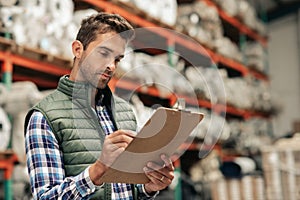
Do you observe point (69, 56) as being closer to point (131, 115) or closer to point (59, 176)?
point (131, 115)

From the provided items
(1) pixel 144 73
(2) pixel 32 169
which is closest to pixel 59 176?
(2) pixel 32 169

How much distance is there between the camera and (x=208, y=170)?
254 inches

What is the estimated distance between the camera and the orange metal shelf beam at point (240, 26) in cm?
727

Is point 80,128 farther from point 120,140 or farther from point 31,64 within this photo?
point 31,64

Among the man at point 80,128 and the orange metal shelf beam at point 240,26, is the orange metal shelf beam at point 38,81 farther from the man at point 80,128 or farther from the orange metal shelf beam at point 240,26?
the orange metal shelf beam at point 240,26

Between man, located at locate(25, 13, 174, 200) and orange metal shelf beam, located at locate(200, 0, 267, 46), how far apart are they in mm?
5138

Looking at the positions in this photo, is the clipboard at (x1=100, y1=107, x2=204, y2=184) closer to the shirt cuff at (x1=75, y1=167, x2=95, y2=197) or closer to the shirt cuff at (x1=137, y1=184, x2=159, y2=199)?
the shirt cuff at (x1=75, y1=167, x2=95, y2=197)

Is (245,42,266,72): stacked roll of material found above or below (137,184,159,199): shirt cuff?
below

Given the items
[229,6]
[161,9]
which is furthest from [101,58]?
[229,6]

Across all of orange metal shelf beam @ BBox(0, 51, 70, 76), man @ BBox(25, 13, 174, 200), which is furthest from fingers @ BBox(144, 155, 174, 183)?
orange metal shelf beam @ BBox(0, 51, 70, 76)

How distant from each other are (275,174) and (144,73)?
2.64 m

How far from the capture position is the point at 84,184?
163 cm

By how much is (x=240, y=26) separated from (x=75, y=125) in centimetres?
665

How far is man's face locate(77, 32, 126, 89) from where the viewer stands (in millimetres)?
1749
